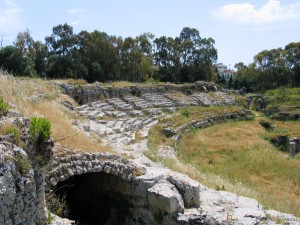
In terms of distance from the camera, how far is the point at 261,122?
3272cm

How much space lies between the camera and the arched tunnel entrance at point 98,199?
31.1ft

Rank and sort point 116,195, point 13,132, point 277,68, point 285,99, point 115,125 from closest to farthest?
point 13,132, point 116,195, point 115,125, point 285,99, point 277,68

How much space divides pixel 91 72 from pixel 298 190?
26062 mm

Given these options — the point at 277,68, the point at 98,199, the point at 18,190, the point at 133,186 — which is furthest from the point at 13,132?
the point at 277,68

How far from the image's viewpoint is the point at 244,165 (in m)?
17.3

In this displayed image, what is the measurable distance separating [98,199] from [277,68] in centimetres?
5324

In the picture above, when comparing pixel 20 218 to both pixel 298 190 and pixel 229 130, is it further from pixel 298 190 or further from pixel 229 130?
pixel 229 130

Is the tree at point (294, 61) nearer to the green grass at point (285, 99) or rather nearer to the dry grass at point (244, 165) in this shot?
the green grass at point (285, 99)

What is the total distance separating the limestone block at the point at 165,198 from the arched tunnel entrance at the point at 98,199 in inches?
40.4

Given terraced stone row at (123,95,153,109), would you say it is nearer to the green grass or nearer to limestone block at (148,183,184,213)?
the green grass

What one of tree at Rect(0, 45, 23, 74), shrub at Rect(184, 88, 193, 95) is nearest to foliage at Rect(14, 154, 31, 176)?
tree at Rect(0, 45, 23, 74)

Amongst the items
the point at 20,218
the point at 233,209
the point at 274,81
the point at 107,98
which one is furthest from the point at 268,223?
the point at 274,81

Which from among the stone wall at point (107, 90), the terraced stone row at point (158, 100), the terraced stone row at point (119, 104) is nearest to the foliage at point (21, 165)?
the stone wall at point (107, 90)

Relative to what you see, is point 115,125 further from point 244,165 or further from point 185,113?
point 185,113
